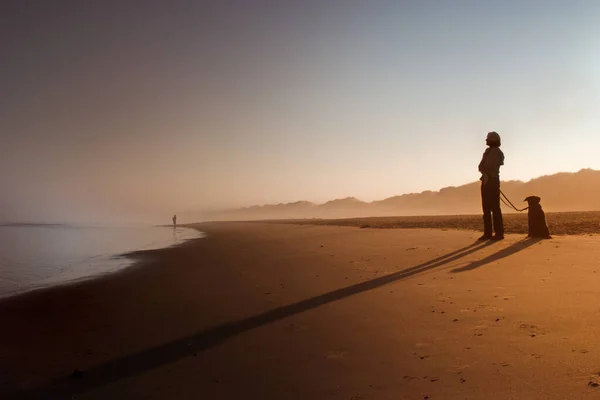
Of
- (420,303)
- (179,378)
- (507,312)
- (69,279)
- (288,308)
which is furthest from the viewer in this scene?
(69,279)

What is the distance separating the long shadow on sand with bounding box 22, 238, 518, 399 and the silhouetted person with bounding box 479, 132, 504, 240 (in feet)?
25.5

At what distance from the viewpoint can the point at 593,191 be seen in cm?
10125

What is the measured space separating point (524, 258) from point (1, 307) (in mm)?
11939

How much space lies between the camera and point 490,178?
15023mm

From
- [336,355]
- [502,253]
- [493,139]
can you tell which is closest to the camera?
[336,355]

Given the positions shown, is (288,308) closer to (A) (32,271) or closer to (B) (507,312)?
(B) (507,312)

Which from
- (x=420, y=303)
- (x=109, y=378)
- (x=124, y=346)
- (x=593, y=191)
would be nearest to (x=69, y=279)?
(x=124, y=346)

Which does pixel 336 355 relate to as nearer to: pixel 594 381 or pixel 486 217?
pixel 594 381

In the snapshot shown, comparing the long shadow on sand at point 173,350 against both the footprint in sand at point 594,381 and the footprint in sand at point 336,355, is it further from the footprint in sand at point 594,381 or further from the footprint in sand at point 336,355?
the footprint in sand at point 594,381

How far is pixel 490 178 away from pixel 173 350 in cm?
1311

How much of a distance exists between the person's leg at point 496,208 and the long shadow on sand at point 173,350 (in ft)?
24.6

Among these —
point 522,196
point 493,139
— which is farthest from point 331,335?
point 522,196

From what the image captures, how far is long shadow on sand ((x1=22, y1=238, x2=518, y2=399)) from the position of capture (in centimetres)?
466

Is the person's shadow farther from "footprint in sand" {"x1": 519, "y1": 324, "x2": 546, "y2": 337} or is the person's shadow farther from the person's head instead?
"footprint in sand" {"x1": 519, "y1": 324, "x2": 546, "y2": 337}
